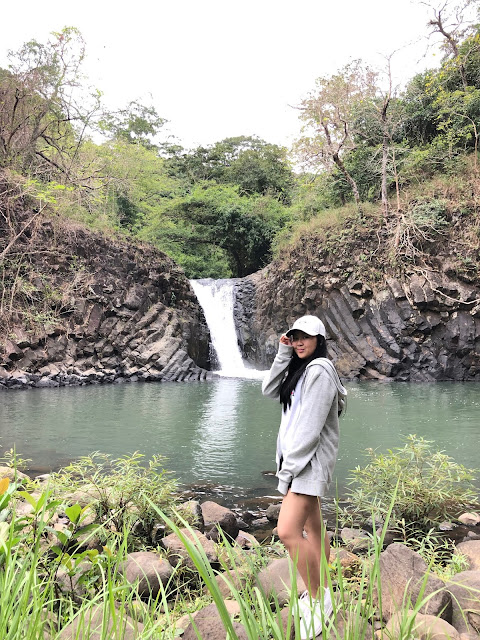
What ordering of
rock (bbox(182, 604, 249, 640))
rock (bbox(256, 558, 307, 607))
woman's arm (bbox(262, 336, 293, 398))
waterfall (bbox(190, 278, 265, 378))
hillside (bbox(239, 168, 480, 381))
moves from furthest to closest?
waterfall (bbox(190, 278, 265, 378)) < hillside (bbox(239, 168, 480, 381)) < woman's arm (bbox(262, 336, 293, 398)) < rock (bbox(256, 558, 307, 607)) < rock (bbox(182, 604, 249, 640))

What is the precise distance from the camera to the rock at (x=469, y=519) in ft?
12.8

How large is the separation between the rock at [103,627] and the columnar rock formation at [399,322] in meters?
15.0

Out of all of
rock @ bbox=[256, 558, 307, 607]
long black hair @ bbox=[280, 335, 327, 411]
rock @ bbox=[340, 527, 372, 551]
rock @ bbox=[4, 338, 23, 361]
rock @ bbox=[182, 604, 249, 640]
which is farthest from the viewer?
rock @ bbox=[4, 338, 23, 361]

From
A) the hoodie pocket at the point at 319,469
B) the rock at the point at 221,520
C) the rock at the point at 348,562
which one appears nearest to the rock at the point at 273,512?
the rock at the point at 221,520

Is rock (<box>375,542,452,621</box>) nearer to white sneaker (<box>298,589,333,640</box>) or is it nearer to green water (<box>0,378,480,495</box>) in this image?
white sneaker (<box>298,589,333,640</box>)

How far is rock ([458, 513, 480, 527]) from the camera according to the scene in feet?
12.8

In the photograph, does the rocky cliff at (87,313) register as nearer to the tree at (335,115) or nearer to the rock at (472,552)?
the tree at (335,115)

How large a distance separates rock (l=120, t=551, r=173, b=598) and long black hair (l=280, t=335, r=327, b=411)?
110cm

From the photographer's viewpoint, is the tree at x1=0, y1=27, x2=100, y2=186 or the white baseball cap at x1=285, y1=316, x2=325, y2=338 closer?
the white baseball cap at x1=285, y1=316, x2=325, y2=338

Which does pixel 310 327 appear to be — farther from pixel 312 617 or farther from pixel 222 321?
pixel 222 321

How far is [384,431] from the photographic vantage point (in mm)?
7695

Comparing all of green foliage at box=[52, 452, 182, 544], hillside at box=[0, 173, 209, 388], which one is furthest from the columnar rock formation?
green foliage at box=[52, 452, 182, 544]

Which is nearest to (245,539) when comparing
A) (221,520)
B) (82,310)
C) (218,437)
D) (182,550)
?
A: (221,520)

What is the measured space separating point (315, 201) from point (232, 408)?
1316 centimetres
